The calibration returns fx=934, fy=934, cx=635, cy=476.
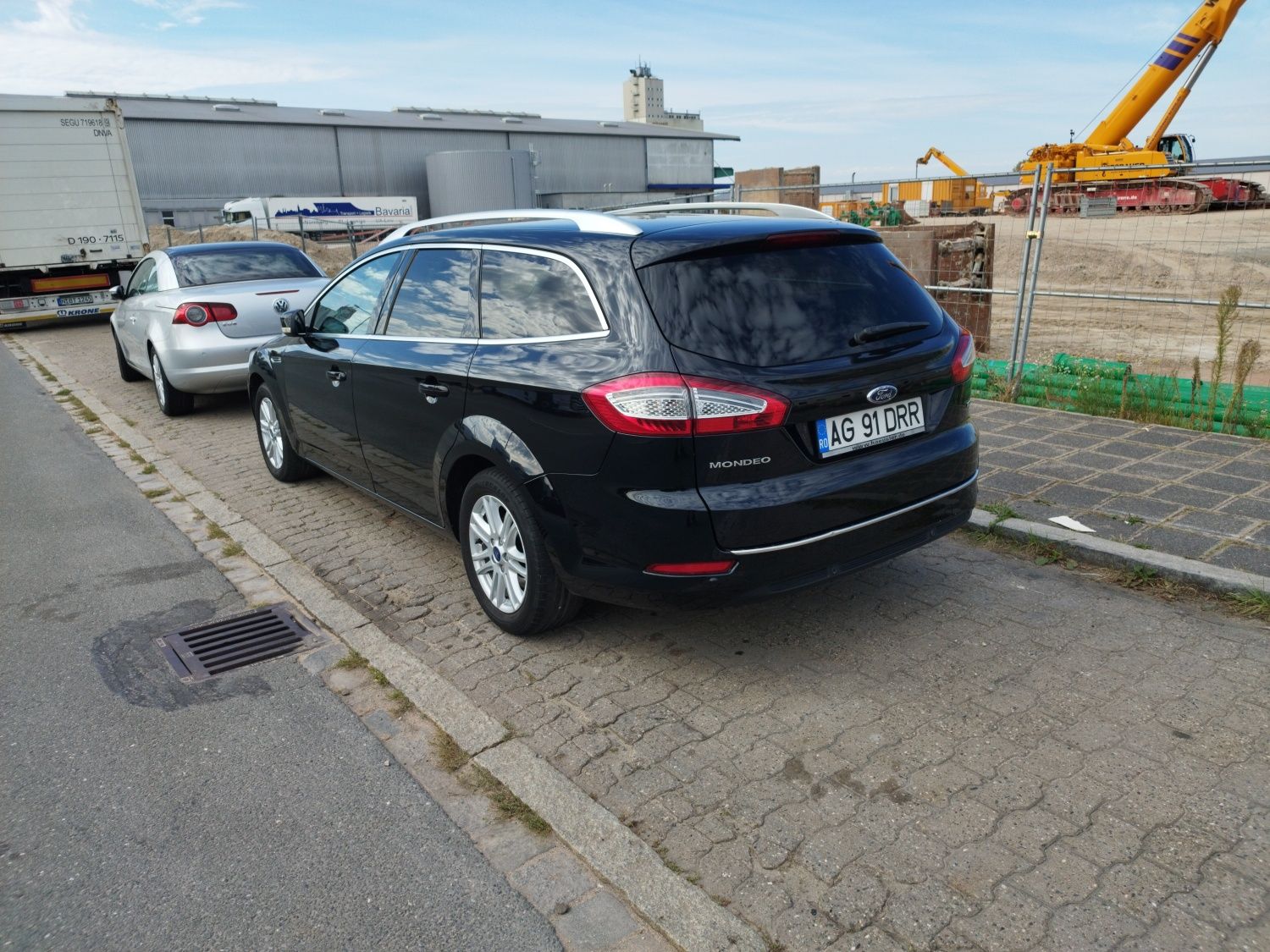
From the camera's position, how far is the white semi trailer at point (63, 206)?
17.1 m

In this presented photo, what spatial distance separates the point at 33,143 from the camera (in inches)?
672

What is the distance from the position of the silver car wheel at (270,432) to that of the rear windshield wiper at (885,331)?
14.3ft

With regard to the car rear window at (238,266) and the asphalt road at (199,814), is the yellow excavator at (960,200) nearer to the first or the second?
the car rear window at (238,266)

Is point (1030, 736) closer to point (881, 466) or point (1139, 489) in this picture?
point (881, 466)

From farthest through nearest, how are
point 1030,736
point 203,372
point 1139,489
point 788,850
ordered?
point 203,372 < point 1139,489 < point 1030,736 < point 788,850

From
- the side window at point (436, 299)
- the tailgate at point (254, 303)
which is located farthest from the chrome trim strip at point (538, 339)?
the tailgate at point (254, 303)

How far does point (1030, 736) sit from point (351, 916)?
2217mm

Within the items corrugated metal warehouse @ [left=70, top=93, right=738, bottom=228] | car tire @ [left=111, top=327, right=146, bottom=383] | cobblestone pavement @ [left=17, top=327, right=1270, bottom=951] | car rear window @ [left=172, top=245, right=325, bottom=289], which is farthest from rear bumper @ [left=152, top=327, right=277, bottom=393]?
corrugated metal warehouse @ [left=70, top=93, right=738, bottom=228]

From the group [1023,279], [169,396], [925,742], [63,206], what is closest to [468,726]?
[925,742]

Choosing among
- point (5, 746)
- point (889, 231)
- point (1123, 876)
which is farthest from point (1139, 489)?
point (889, 231)

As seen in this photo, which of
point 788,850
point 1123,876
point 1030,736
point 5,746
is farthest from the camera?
point 5,746

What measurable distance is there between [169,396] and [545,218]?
6.54 metres

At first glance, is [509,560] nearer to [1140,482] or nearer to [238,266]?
[1140,482]

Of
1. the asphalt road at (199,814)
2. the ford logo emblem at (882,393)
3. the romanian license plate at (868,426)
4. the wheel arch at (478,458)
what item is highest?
the ford logo emblem at (882,393)
